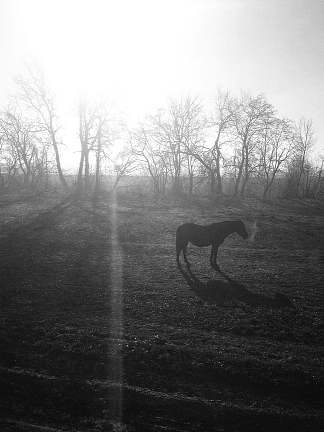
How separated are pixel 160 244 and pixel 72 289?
8.18m

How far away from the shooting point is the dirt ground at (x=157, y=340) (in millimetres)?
5289

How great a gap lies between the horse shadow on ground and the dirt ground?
0.04 metres

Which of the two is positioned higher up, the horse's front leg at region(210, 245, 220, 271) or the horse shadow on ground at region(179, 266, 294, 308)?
the horse's front leg at region(210, 245, 220, 271)

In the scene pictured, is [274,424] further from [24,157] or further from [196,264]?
[24,157]

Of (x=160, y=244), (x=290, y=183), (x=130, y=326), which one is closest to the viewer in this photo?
(x=130, y=326)

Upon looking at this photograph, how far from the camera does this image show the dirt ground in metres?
5.29

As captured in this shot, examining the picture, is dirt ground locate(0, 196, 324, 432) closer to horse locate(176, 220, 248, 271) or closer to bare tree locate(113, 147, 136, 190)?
horse locate(176, 220, 248, 271)

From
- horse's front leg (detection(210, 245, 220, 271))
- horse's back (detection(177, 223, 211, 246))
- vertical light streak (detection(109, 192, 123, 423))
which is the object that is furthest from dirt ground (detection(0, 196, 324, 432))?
horse's back (detection(177, 223, 211, 246))

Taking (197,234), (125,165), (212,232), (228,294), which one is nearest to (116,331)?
(228,294)

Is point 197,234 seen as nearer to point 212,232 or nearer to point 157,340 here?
point 212,232

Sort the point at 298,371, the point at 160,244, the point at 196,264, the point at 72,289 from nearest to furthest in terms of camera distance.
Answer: the point at 298,371
the point at 72,289
the point at 196,264
the point at 160,244

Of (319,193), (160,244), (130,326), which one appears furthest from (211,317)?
(319,193)

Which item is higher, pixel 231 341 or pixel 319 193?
pixel 319 193

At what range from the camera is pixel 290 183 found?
2151 inches
